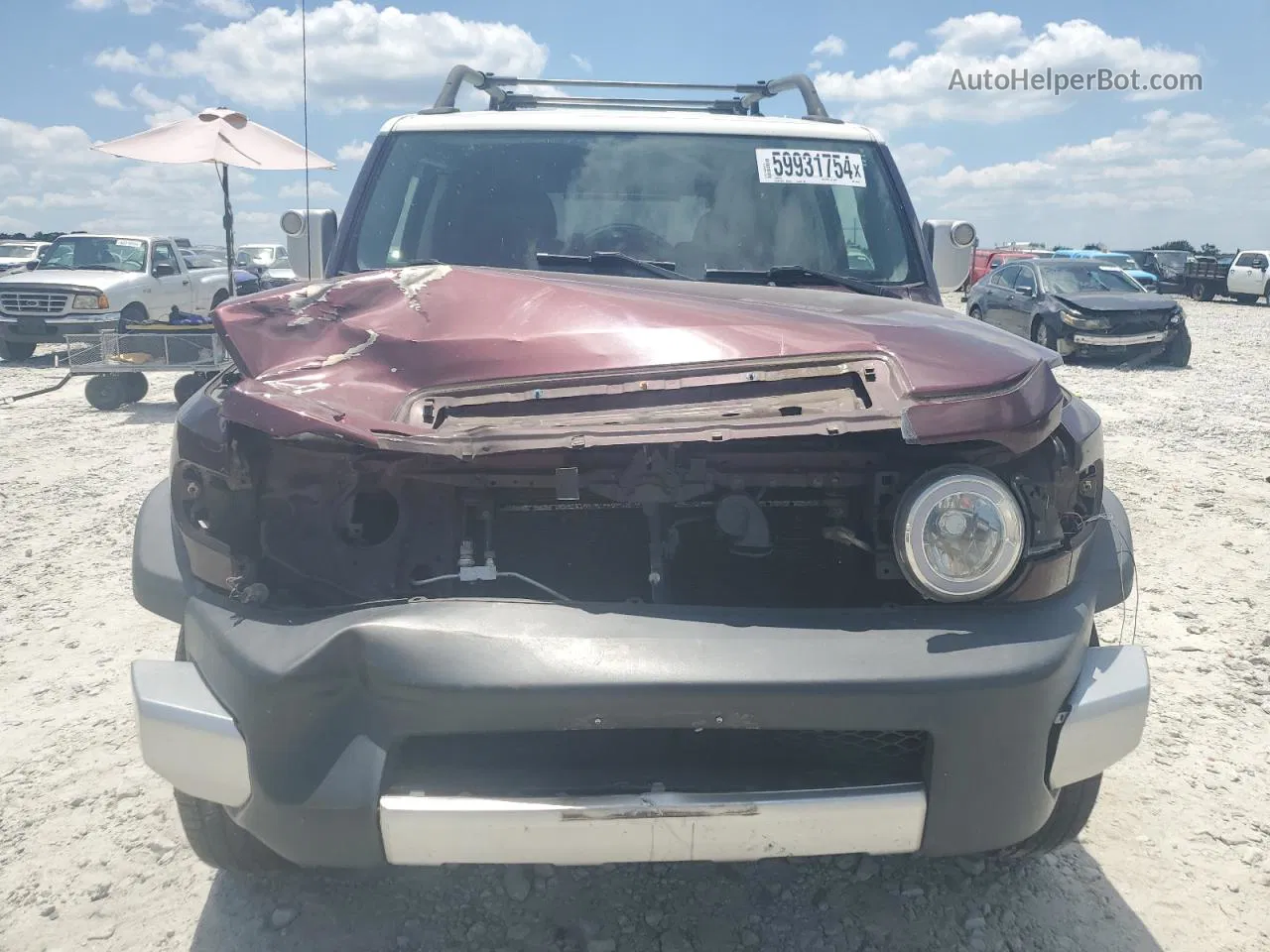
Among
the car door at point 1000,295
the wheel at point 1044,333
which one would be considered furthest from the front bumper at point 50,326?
the car door at point 1000,295

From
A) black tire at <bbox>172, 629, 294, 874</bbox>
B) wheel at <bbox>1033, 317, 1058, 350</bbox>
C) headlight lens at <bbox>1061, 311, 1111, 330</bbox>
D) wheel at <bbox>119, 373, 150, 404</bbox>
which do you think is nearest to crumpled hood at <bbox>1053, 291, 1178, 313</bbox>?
headlight lens at <bbox>1061, 311, 1111, 330</bbox>

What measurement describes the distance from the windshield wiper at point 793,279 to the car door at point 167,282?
13.4 meters

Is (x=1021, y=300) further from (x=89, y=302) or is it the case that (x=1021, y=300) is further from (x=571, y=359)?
(x=571, y=359)

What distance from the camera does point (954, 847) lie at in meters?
1.83

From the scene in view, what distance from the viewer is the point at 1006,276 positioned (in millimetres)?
16266

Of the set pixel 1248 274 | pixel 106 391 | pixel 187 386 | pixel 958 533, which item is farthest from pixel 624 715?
pixel 1248 274

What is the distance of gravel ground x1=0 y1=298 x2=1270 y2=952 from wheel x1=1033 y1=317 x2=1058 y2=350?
1069 cm

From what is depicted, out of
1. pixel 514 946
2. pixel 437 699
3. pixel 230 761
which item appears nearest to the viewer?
pixel 437 699

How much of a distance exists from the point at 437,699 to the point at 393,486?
1.84ft

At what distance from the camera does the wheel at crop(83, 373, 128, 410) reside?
31.1 ft

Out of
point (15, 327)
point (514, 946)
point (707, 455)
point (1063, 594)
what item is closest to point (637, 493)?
point (707, 455)

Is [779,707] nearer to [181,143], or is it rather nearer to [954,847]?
[954,847]

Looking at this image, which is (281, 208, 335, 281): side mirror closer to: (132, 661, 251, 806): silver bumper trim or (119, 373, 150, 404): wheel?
(132, 661, 251, 806): silver bumper trim

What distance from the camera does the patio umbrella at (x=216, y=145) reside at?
949 centimetres
